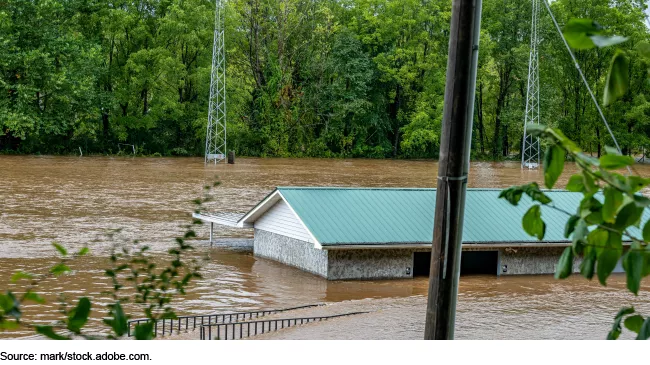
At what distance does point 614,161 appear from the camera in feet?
6.23

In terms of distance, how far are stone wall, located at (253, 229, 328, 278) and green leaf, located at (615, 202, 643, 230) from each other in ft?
64.7

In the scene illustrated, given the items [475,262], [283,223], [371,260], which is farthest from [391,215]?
[283,223]

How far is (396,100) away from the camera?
75250 mm

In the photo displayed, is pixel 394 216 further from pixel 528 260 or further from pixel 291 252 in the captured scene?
pixel 528 260

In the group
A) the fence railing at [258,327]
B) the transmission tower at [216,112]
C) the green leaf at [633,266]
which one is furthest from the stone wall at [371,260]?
the transmission tower at [216,112]

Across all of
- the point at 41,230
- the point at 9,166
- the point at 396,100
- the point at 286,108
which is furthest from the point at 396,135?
the point at 41,230

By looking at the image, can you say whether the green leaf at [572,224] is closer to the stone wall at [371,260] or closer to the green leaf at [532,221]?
the green leaf at [532,221]

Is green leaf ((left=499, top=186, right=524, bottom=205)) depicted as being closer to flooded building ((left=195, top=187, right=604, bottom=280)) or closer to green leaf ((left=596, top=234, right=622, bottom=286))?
green leaf ((left=596, top=234, right=622, bottom=286))

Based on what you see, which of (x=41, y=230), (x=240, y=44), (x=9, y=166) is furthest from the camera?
(x=240, y=44)

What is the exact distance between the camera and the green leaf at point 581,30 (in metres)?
1.78

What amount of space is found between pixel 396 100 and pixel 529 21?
1264cm

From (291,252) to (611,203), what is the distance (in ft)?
70.8

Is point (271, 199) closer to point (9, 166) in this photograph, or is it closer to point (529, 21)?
point (9, 166)

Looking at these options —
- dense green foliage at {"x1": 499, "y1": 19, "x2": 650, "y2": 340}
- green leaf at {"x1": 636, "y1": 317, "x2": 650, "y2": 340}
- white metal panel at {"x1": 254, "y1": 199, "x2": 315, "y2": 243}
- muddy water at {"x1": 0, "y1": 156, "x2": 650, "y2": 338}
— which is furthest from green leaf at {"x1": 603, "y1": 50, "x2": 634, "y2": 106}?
white metal panel at {"x1": 254, "y1": 199, "x2": 315, "y2": 243}
